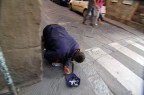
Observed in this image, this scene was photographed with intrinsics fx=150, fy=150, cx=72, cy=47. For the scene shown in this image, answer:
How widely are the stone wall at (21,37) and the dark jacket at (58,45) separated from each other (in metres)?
0.40

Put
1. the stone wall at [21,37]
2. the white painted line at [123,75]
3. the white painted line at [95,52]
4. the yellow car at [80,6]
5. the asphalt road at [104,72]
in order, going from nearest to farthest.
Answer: the stone wall at [21,37] < the asphalt road at [104,72] < the white painted line at [123,75] < the white painted line at [95,52] < the yellow car at [80,6]

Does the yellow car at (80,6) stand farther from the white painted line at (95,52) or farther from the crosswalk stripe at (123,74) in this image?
the crosswalk stripe at (123,74)

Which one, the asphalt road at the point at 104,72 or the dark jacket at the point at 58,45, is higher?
the dark jacket at the point at 58,45

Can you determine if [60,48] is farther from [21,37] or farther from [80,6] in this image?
[80,6]

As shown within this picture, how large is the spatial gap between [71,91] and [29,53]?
1.02m

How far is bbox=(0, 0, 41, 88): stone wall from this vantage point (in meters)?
1.95

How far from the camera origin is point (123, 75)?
340 cm

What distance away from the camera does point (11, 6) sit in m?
1.90

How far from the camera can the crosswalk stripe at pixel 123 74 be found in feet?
10.1

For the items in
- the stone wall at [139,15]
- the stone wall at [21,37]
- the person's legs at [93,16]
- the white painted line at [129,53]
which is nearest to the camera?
the stone wall at [21,37]

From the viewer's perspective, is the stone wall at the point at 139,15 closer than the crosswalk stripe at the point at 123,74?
No

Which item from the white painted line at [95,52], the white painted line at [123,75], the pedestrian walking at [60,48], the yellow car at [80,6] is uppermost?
the yellow car at [80,6]

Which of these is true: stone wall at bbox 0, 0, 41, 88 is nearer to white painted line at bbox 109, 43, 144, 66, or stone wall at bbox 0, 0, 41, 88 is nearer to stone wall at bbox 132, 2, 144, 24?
white painted line at bbox 109, 43, 144, 66

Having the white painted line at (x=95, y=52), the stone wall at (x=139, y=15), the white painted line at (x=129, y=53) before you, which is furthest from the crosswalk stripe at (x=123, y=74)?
the stone wall at (x=139, y=15)
